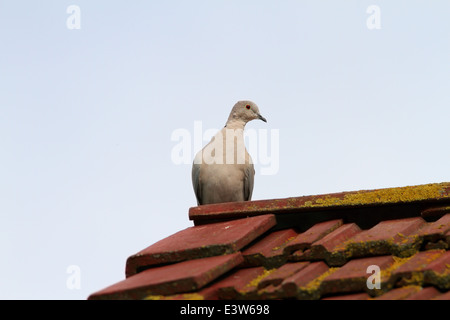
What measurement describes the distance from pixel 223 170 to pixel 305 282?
4.08 metres

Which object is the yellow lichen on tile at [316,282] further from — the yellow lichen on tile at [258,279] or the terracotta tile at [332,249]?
the yellow lichen on tile at [258,279]

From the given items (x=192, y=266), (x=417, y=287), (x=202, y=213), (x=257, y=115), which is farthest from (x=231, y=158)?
(x=417, y=287)

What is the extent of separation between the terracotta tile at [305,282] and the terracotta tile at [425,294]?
0.42 meters

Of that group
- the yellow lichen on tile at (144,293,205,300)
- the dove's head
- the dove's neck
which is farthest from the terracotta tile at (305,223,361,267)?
the dove's head

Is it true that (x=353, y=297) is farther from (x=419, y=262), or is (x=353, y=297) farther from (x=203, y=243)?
(x=203, y=243)

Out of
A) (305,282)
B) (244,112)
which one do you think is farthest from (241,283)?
(244,112)

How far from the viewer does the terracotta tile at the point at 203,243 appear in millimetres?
3498

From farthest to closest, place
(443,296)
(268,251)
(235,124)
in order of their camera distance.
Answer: (235,124)
(268,251)
(443,296)

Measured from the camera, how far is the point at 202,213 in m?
4.28

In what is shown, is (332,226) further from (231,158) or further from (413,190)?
(231,158)

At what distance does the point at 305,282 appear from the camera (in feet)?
10.2
